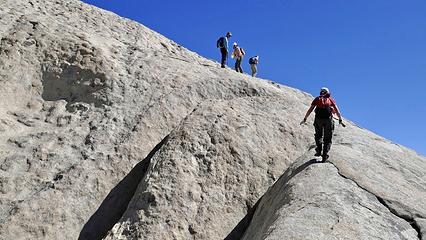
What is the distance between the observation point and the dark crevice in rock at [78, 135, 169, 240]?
1520cm

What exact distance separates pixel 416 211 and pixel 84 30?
56.2 feet

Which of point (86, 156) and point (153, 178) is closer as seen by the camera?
point (153, 178)

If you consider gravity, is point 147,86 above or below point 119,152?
above

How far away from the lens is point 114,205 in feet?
52.1

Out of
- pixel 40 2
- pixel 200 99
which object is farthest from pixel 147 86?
pixel 40 2

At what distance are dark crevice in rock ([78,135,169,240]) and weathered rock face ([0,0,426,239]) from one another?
0.11 feet

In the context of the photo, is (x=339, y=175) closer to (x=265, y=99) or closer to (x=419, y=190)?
(x=419, y=190)

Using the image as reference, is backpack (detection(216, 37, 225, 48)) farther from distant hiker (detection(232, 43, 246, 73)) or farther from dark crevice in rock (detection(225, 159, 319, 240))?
dark crevice in rock (detection(225, 159, 319, 240))

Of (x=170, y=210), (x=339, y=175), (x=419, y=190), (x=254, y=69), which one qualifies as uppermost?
(x=254, y=69)

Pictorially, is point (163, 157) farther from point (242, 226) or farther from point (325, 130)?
point (325, 130)

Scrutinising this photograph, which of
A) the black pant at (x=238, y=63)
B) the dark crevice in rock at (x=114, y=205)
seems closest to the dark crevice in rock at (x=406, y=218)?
the dark crevice in rock at (x=114, y=205)

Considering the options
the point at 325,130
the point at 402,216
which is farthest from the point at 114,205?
the point at 402,216

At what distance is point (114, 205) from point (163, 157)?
2206mm

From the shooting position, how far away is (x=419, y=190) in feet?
45.1
